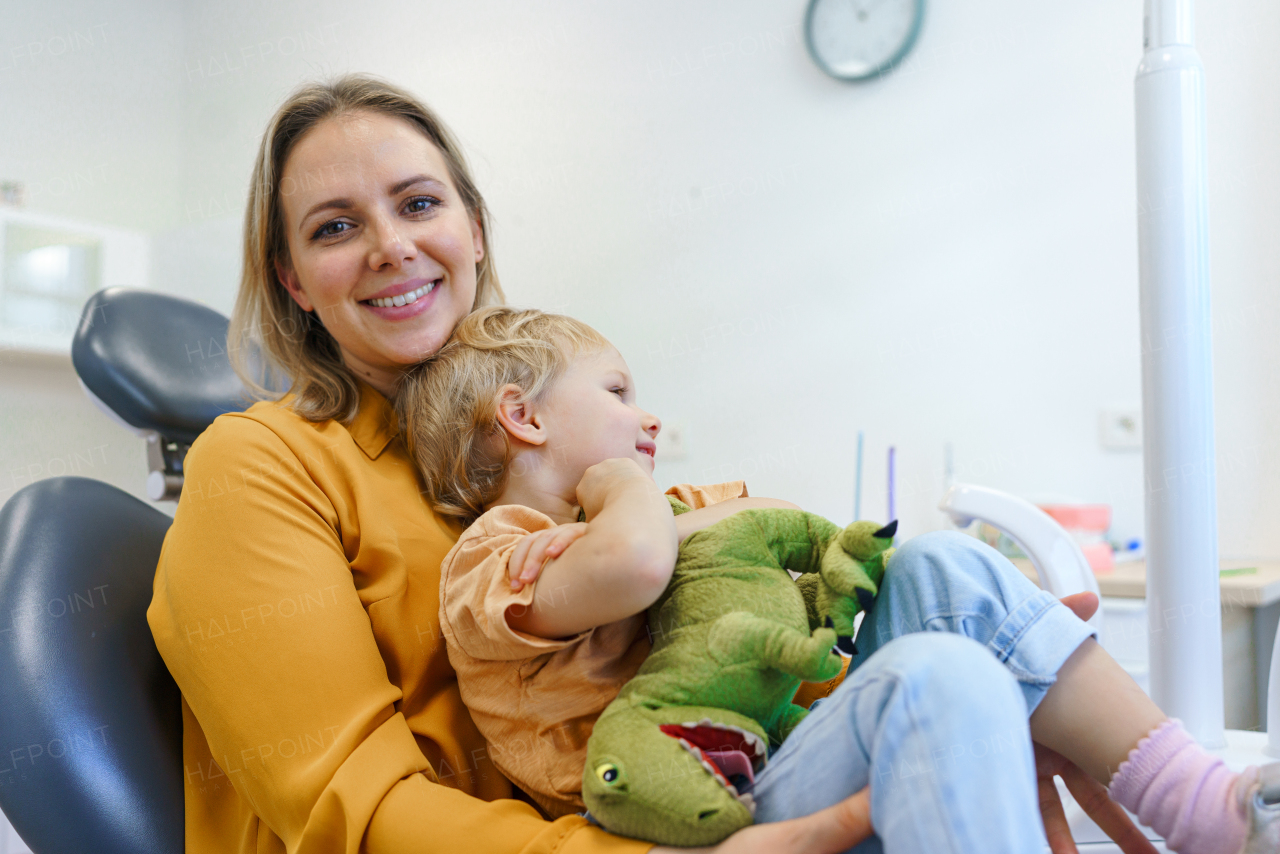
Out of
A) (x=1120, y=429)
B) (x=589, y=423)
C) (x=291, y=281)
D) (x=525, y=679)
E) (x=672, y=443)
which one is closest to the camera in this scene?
(x=525, y=679)

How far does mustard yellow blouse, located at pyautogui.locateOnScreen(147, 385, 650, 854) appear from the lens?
0.73 m

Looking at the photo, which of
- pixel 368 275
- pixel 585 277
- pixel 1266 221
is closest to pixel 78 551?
pixel 368 275

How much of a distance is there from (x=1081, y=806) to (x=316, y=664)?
726 mm

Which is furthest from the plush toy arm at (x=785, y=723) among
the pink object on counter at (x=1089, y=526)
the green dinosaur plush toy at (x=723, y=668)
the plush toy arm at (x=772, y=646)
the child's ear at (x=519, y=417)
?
the pink object on counter at (x=1089, y=526)

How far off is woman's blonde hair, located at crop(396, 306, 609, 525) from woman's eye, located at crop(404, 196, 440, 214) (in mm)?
190

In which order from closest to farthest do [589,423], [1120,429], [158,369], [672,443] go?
[589,423]
[158,369]
[1120,429]
[672,443]

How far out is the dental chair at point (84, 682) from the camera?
802mm

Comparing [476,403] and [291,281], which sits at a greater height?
[291,281]

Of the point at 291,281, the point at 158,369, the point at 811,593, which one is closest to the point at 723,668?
the point at 811,593

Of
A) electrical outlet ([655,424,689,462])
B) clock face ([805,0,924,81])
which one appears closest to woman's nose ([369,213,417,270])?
electrical outlet ([655,424,689,462])

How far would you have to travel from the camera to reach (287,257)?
3.73 ft

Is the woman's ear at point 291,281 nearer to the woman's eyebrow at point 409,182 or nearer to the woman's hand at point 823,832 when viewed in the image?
the woman's eyebrow at point 409,182

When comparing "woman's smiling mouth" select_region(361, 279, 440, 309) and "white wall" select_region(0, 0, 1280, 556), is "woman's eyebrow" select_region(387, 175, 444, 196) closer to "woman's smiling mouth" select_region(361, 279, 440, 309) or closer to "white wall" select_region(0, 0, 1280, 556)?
"woman's smiling mouth" select_region(361, 279, 440, 309)

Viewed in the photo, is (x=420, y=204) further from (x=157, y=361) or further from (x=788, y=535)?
(x=788, y=535)
